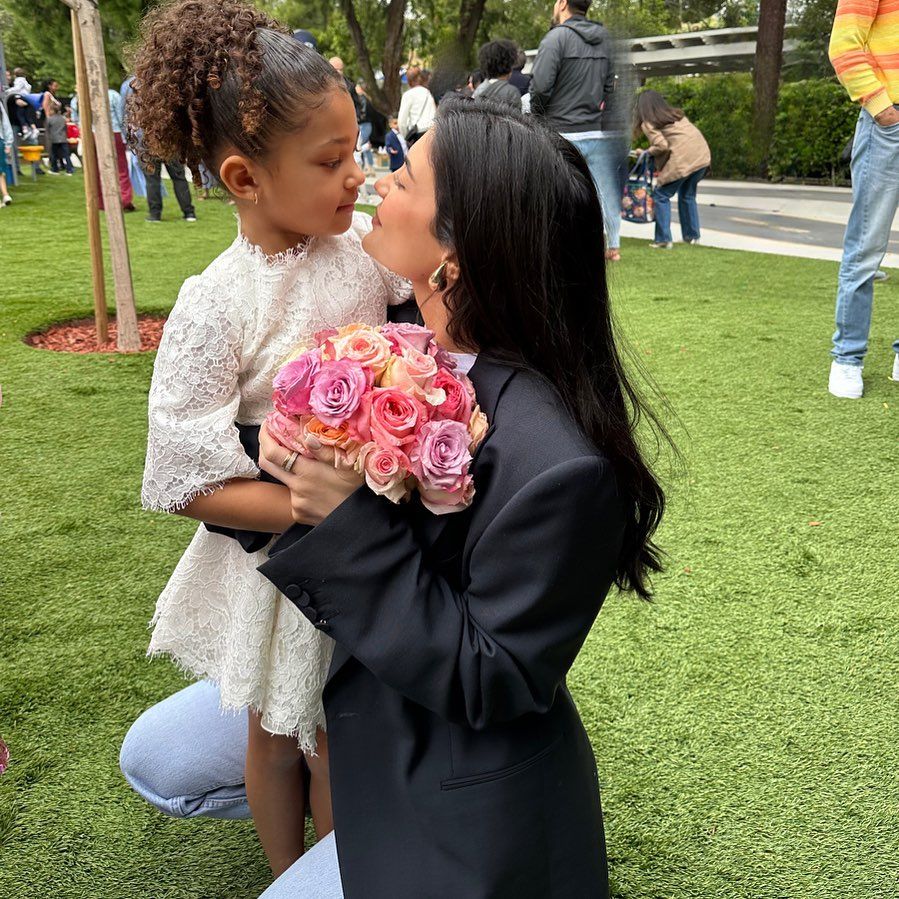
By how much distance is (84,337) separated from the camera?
6.41m

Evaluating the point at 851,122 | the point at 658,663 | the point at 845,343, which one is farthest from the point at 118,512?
the point at 851,122

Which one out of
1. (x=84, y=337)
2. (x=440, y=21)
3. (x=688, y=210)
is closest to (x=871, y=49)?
(x=84, y=337)

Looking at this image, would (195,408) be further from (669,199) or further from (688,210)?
(688,210)

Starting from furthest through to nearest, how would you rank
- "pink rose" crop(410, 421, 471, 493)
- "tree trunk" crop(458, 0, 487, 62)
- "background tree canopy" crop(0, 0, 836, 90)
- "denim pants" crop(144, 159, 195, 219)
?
"tree trunk" crop(458, 0, 487, 62)
"background tree canopy" crop(0, 0, 836, 90)
"denim pants" crop(144, 159, 195, 219)
"pink rose" crop(410, 421, 471, 493)

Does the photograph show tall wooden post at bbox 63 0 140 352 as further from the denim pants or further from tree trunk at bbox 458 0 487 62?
tree trunk at bbox 458 0 487 62

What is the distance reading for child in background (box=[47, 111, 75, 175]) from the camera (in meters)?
19.9

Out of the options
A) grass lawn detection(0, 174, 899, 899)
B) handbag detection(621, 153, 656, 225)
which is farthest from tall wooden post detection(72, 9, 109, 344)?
handbag detection(621, 153, 656, 225)

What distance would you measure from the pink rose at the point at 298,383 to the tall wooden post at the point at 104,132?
4807 millimetres

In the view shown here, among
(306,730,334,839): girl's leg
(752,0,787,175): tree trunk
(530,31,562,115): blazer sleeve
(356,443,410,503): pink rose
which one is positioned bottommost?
(306,730,334,839): girl's leg

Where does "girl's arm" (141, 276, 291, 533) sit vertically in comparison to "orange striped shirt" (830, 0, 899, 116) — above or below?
below

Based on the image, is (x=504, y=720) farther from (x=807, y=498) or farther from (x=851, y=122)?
(x=851, y=122)

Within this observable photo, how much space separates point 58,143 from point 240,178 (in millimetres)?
21441

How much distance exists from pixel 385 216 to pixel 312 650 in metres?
0.73

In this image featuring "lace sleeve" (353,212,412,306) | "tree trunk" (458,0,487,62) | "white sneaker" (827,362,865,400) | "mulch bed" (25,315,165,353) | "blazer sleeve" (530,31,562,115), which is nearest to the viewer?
"lace sleeve" (353,212,412,306)
